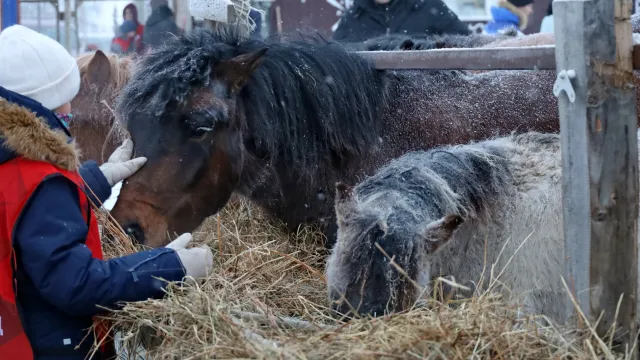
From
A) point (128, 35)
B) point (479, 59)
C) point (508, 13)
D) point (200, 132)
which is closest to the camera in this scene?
point (479, 59)

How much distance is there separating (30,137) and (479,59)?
1728mm

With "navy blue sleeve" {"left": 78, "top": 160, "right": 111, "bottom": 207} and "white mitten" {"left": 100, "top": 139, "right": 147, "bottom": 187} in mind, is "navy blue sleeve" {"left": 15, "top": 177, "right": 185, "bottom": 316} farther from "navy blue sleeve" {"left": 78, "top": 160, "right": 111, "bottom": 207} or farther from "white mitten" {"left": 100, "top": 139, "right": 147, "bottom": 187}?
"white mitten" {"left": 100, "top": 139, "right": 147, "bottom": 187}

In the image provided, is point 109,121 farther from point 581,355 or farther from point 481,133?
point 581,355

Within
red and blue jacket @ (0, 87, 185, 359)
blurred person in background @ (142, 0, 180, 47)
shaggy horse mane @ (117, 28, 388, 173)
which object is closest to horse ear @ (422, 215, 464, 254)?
red and blue jacket @ (0, 87, 185, 359)

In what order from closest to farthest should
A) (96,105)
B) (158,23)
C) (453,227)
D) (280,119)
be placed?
(453,227) → (280,119) → (96,105) → (158,23)

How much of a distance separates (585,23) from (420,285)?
100 cm

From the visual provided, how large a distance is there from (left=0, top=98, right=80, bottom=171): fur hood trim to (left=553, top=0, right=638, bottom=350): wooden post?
1533 mm

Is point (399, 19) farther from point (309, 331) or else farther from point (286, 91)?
point (309, 331)

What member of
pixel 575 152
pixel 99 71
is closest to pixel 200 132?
pixel 575 152

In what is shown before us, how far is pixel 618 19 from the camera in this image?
7.30 feet

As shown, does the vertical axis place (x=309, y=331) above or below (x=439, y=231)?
below

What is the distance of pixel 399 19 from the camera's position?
278 inches

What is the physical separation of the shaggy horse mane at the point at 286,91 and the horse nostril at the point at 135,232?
1.64 ft

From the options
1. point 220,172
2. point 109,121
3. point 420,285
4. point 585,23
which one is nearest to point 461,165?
point 420,285
